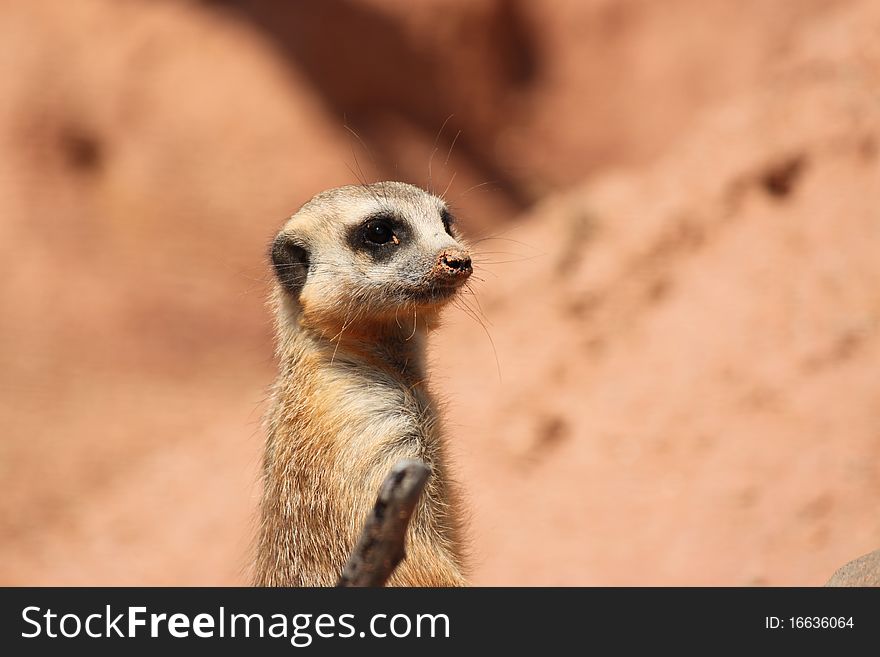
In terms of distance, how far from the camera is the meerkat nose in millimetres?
3328

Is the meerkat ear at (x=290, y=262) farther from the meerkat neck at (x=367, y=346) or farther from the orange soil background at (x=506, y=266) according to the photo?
the orange soil background at (x=506, y=266)

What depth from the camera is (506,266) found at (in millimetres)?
8836

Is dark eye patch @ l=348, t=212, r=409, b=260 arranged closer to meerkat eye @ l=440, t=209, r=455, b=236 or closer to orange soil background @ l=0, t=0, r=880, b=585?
meerkat eye @ l=440, t=209, r=455, b=236

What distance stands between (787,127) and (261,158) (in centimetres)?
526

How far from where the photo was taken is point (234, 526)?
7.57 m

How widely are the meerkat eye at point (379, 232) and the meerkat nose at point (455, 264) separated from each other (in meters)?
0.26

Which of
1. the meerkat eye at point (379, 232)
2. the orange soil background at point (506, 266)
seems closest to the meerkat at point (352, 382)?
the meerkat eye at point (379, 232)

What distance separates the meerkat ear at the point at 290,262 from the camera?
3.64 meters

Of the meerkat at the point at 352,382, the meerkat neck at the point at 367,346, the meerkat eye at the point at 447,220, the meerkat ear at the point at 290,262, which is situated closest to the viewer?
the meerkat at the point at 352,382

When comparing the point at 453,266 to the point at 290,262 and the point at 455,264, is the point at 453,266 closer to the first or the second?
the point at 455,264

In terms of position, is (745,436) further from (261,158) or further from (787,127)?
(261,158)

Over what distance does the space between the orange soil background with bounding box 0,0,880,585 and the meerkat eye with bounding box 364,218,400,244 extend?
1.93ft

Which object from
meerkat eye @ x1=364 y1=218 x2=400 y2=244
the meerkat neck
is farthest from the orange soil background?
meerkat eye @ x1=364 y1=218 x2=400 y2=244

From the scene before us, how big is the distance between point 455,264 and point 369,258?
1.11 ft
